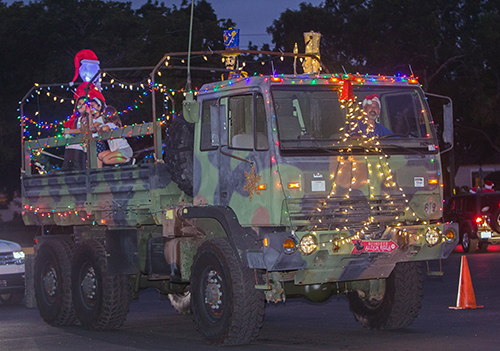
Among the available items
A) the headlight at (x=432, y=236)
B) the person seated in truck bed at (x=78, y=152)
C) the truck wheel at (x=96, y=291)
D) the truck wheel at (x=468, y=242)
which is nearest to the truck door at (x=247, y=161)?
the headlight at (x=432, y=236)

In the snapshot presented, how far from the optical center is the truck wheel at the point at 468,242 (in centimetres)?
2511

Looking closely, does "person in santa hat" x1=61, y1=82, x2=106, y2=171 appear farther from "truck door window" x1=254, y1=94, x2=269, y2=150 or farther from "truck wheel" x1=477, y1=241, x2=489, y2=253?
"truck wheel" x1=477, y1=241, x2=489, y2=253

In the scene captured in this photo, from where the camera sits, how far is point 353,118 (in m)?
9.65

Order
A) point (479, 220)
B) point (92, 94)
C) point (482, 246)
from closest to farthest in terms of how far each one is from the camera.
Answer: point (92, 94) → point (479, 220) → point (482, 246)

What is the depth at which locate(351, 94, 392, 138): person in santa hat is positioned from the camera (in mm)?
9609

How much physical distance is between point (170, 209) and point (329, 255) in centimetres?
246

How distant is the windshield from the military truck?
1 centimetres

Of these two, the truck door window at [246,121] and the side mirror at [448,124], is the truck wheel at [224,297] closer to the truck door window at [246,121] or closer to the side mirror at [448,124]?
the truck door window at [246,121]

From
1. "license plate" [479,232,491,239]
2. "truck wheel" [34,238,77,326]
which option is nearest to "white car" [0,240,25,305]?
"truck wheel" [34,238,77,326]

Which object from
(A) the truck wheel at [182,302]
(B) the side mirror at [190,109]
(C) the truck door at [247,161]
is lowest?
(A) the truck wheel at [182,302]

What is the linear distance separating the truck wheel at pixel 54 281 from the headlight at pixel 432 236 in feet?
18.4

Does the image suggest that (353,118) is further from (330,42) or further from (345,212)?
(330,42)

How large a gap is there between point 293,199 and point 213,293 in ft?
5.31

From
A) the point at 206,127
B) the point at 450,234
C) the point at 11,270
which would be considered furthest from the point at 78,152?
the point at 450,234
